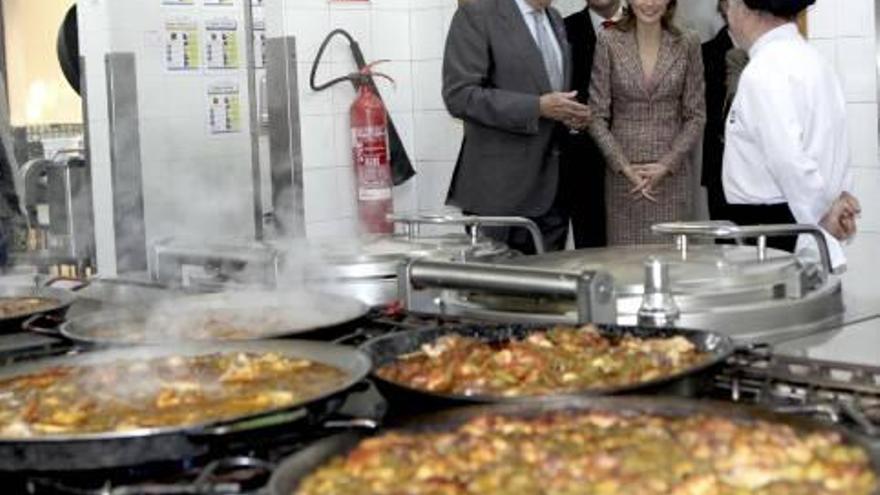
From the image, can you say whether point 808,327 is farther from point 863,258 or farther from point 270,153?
point 270,153

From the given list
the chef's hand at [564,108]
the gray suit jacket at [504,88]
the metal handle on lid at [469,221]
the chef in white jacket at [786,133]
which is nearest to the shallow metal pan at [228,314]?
the metal handle on lid at [469,221]

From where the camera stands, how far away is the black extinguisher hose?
5730 mm

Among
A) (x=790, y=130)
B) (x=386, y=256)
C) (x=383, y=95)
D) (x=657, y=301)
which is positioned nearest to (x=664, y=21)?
(x=790, y=130)

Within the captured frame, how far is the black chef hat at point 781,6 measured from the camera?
4012 millimetres

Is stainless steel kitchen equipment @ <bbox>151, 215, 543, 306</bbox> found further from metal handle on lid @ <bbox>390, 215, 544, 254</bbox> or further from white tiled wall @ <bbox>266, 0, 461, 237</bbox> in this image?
white tiled wall @ <bbox>266, 0, 461, 237</bbox>

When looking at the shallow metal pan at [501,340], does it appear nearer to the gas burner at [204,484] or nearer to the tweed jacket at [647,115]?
the gas burner at [204,484]

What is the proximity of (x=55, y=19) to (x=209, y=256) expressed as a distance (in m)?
4.19

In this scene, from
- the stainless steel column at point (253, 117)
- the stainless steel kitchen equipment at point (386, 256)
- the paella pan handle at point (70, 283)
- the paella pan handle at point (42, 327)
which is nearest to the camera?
the paella pan handle at point (42, 327)

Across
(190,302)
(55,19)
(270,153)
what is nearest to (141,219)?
(270,153)

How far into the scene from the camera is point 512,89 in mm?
5004

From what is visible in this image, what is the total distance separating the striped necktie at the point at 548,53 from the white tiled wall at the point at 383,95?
1.11 m

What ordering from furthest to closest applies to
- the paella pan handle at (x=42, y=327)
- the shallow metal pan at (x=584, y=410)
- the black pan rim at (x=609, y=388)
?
1. the paella pan handle at (x=42, y=327)
2. the black pan rim at (x=609, y=388)
3. the shallow metal pan at (x=584, y=410)

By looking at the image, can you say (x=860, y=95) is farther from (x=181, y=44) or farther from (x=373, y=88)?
(x=181, y=44)

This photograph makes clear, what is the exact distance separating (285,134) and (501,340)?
3700mm
